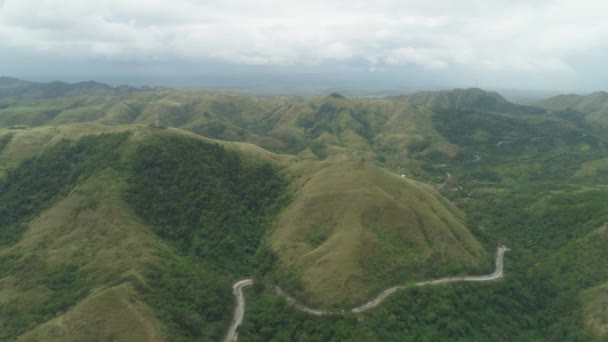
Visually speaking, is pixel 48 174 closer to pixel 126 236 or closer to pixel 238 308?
pixel 126 236

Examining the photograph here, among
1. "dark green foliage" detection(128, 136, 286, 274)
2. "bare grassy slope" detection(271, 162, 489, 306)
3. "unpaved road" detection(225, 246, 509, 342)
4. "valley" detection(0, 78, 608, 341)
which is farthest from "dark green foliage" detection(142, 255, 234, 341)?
"bare grassy slope" detection(271, 162, 489, 306)

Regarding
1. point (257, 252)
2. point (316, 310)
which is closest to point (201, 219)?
point (257, 252)

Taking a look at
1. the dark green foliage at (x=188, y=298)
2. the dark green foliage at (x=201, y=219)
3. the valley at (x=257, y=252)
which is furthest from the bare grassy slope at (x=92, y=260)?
the dark green foliage at (x=201, y=219)

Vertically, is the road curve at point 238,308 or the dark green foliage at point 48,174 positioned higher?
the dark green foliage at point 48,174

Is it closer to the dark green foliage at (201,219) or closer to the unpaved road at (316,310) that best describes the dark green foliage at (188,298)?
the dark green foliage at (201,219)

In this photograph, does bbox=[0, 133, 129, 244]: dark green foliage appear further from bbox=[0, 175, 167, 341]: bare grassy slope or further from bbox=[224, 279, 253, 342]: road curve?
bbox=[224, 279, 253, 342]: road curve

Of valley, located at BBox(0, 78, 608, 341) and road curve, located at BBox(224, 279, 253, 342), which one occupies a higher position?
valley, located at BBox(0, 78, 608, 341)

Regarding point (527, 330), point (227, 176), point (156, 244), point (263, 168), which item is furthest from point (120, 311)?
point (527, 330)
